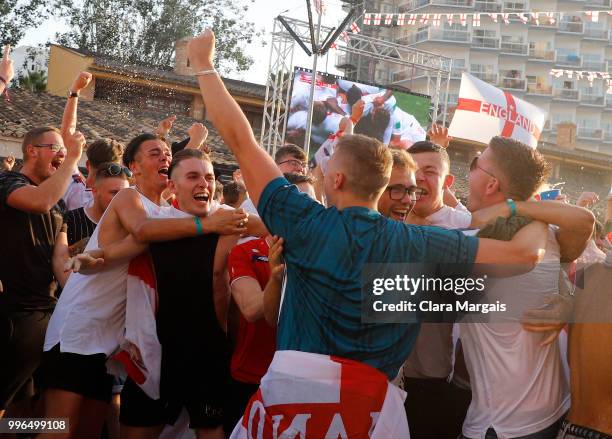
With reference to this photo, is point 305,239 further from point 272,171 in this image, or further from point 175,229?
point 175,229

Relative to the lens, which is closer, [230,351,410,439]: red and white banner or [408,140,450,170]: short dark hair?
[230,351,410,439]: red and white banner

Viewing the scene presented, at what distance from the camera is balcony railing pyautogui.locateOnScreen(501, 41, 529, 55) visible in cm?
5580

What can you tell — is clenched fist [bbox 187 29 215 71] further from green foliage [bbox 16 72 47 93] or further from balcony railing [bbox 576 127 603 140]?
balcony railing [bbox 576 127 603 140]

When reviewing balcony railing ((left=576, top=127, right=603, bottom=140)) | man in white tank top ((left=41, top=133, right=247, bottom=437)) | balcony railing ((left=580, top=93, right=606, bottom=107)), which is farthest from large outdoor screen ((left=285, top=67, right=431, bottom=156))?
balcony railing ((left=580, top=93, right=606, bottom=107))

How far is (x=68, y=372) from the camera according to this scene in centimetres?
363

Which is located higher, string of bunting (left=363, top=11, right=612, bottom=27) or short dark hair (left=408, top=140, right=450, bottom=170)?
string of bunting (left=363, top=11, right=612, bottom=27)

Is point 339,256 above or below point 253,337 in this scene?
above

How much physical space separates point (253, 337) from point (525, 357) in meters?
1.39

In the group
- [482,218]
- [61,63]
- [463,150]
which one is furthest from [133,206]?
[463,150]

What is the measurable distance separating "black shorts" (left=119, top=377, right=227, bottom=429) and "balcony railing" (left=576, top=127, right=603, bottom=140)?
189ft

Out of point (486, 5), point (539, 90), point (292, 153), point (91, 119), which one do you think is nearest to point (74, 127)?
point (292, 153)

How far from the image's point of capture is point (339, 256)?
2.51 metres

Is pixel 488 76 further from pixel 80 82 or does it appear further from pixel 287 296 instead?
pixel 287 296

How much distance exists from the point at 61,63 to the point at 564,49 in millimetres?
41517
